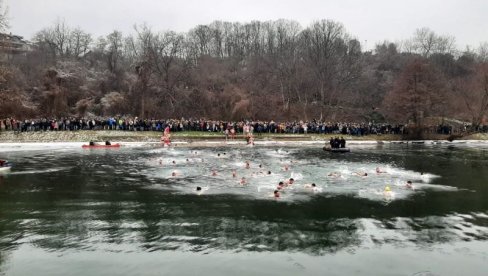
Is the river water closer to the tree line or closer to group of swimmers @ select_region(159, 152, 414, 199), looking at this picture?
group of swimmers @ select_region(159, 152, 414, 199)

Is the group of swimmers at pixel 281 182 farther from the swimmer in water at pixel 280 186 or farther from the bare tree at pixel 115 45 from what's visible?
the bare tree at pixel 115 45

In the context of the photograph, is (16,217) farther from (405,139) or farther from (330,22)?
(330,22)

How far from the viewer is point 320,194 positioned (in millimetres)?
26812

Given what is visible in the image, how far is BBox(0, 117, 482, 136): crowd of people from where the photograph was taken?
58.5m

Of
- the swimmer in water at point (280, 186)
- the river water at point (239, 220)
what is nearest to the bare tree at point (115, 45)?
the river water at point (239, 220)

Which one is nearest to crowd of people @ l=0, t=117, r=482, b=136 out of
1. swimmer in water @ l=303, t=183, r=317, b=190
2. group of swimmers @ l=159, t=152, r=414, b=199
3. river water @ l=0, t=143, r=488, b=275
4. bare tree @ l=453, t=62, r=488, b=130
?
bare tree @ l=453, t=62, r=488, b=130

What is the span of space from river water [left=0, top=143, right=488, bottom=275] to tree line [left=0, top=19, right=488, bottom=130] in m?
27.4

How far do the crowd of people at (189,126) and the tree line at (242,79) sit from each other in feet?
10.8

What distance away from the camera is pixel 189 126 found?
63.9m

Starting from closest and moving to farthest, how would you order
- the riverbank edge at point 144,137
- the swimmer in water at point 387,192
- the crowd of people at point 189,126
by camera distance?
1. the swimmer in water at point 387,192
2. the riverbank edge at point 144,137
3. the crowd of people at point 189,126

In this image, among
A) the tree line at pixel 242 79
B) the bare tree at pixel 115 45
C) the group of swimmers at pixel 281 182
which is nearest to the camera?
the group of swimmers at pixel 281 182

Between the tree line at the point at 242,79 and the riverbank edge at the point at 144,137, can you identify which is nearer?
the riverbank edge at the point at 144,137

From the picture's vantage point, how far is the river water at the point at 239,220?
51.5ft

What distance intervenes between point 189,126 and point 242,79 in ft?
111
